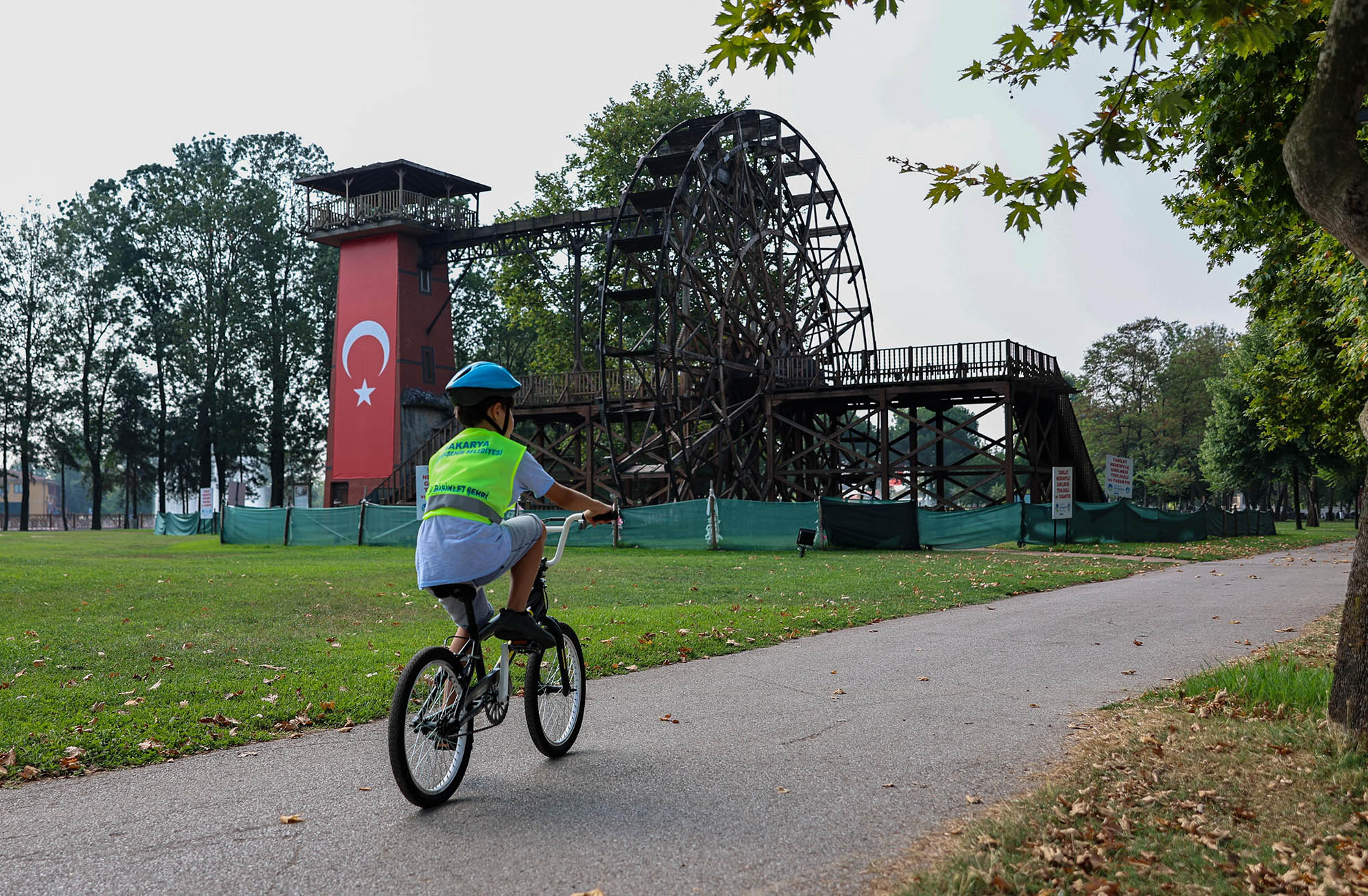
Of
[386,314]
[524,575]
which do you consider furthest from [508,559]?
[386,314]

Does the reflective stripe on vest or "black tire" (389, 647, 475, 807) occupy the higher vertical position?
the reflective stripe on vest

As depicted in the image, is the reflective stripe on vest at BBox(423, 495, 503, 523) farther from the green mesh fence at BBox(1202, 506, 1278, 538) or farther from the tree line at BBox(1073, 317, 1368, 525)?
the tree line at BBox(1073, 317, 1368, 525)

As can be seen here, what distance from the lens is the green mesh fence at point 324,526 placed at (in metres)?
29.5

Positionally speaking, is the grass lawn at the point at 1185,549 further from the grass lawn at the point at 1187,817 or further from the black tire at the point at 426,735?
the black tire at the point at 426,735

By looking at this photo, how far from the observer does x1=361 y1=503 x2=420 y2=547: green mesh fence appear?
2850 centimetres

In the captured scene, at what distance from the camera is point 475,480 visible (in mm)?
5074

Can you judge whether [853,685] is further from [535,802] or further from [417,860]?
[417,860]

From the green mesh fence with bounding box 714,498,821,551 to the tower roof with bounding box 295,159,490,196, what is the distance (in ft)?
80.3

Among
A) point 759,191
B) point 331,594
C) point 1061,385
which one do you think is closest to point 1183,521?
point 1061,385

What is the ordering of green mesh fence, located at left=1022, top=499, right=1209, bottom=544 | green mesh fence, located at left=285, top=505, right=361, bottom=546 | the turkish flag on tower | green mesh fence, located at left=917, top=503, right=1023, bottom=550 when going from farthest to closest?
the turkish flag on tower → green mesh fence, located at left=285, top=505, right=361, bottom=546 → green mesh fence, located at left=1022, top=499, right=1209, bottom=544 → green mesh fence, located at left=917, top=503, right=1023, bottom=550

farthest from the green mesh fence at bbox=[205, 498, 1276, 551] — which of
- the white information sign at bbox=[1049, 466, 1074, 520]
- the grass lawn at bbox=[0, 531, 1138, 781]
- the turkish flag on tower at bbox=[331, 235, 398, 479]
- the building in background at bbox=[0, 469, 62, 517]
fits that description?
the building in background at bbox=[0, 469, 62, 517]

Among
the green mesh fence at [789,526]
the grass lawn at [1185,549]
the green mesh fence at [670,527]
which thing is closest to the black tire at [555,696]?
the green mesh fence at [789,526]

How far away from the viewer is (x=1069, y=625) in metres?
11.6

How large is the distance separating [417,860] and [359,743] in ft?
7.11
